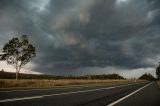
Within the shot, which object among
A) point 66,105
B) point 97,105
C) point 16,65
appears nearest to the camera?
point 66,105

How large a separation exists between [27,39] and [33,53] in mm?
4175

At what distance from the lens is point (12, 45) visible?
61.3 meters

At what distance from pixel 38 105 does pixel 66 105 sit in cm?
110

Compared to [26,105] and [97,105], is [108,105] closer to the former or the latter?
[97,105]

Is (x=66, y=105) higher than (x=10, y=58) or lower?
lower

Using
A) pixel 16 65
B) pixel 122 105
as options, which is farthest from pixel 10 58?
pixel 122 105

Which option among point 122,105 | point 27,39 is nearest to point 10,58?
point 27,39

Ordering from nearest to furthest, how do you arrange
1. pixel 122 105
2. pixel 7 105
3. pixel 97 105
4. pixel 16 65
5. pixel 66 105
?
pixel 7 105 → pixel 66 105 → pixel 97 105 → pixel 122 105 → pixel 16 65

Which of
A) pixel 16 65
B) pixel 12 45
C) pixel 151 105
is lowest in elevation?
pixel 151 105

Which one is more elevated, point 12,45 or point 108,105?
point 12,45

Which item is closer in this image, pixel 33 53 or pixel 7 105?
pixel 7 105

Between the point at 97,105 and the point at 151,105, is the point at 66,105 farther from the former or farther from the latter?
the point at 151,105

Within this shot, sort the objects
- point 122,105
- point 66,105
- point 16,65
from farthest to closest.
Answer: point 16,65
point 122,105
point 66,105

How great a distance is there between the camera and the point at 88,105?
9055 mm
